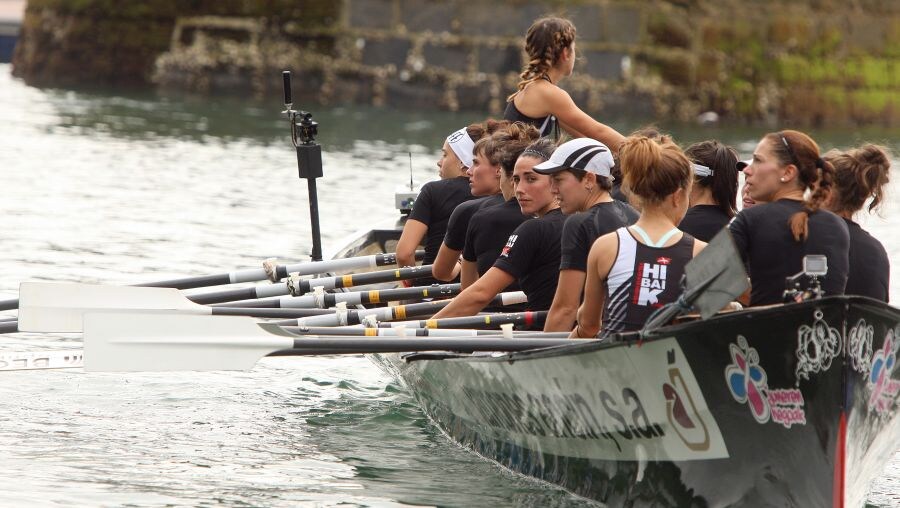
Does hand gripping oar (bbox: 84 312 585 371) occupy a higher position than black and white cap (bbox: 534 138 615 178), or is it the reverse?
black and white cap (bbox: 534 138 615 178)

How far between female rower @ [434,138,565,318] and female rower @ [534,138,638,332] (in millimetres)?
353

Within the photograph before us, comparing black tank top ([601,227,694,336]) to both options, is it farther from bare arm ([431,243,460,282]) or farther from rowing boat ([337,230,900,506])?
bare arm ([431,243,460,282])

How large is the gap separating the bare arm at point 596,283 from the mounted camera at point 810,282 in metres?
0.74

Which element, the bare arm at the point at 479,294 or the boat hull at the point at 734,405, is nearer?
the boat hull at the point at 734,405

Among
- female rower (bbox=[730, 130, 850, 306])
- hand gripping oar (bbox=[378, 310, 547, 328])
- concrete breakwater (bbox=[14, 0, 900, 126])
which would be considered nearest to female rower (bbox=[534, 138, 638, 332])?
hand gripping oar (bbox=[378, 310, 547, 328])

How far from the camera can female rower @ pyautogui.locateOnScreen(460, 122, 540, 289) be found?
7.68 metres

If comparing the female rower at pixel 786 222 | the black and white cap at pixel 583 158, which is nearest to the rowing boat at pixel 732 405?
the female rower at pixel 786 222

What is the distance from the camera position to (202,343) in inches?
261

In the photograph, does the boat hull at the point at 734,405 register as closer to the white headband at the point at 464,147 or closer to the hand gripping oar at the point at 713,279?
the hand gripping oar at the point at 713,279

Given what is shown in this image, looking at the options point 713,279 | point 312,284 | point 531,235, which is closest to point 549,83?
point 531,235

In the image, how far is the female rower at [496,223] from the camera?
25.2 feet

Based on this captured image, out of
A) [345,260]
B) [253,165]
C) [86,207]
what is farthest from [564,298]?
[253,165]

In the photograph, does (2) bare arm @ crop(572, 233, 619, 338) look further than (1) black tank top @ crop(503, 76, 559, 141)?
No

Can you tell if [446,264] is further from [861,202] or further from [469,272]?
[861,202]
